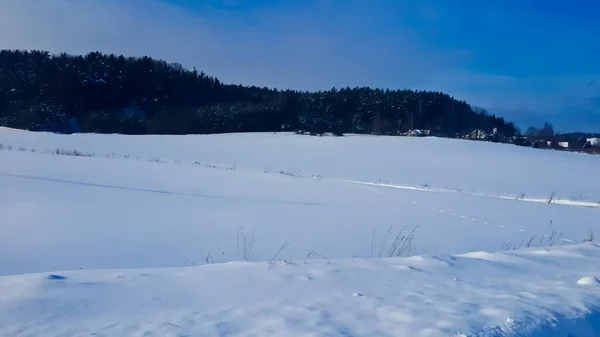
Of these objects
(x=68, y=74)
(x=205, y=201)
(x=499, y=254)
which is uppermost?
(x=68, y=74)

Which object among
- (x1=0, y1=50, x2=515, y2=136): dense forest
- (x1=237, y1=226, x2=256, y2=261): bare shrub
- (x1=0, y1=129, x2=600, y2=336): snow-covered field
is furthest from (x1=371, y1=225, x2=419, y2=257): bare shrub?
(x1=0, y1=50, x2=515, y2=136): dense forest

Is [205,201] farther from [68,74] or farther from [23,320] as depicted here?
[68,74]

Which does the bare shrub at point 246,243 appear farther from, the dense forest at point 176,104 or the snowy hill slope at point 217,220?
the dense forest at point 176,104

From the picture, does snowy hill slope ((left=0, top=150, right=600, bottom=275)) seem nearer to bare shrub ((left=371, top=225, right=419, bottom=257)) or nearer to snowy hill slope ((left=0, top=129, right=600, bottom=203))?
bare shrub ((left=371, top=225, right=419, bottom=257))

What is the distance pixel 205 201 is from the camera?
12.6 meters

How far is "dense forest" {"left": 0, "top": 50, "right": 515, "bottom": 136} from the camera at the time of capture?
166ft

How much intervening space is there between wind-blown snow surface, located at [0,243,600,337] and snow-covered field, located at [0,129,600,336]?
0.02 meters

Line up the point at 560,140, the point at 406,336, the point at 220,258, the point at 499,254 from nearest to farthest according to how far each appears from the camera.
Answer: the point at 406,336
the point at 499,254
the point at 220,258
the point at 560,140

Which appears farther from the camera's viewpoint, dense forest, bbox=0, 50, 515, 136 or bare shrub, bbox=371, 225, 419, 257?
dense forest, bbox=0, 50, 515, 136

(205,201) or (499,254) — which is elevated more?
(499,254)

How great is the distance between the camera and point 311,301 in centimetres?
353

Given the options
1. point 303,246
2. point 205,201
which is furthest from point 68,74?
point 303,246

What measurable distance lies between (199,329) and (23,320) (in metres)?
1.19

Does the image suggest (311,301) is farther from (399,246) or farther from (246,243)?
(399,246)
